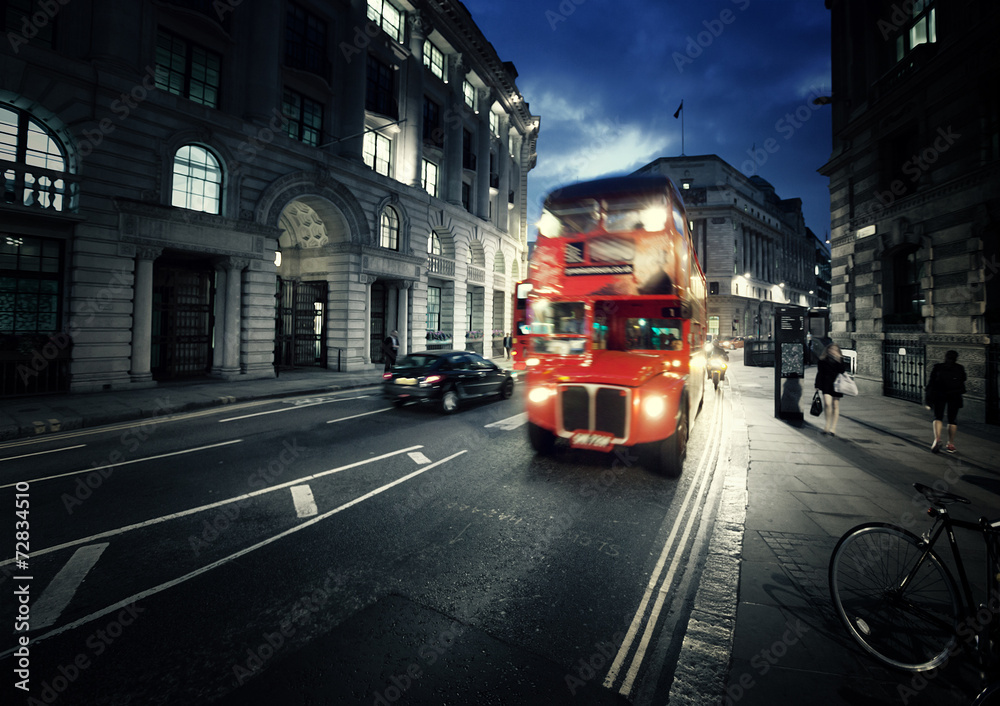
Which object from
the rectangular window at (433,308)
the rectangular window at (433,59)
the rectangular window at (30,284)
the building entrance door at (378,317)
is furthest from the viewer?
the rectangular window at (433,308)

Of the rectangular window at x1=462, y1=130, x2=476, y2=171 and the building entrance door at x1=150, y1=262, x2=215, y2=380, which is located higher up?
the rectangular window at x1=462, y1=130, x2=476, y2=171

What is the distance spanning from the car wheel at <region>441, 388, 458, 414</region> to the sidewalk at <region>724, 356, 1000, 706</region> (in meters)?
6.83

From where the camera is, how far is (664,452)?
263 inches

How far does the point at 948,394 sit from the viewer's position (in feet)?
26.6

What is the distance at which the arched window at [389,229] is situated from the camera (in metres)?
23.4

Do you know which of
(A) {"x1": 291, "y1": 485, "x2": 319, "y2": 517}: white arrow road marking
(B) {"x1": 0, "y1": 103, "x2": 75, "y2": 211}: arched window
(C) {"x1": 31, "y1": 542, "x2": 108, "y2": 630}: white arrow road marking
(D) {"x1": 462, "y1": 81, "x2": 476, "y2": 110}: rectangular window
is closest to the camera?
(C) {"x1": 31, "y1": 542, "x2": 108, "y2": 630}: white arrow road marking

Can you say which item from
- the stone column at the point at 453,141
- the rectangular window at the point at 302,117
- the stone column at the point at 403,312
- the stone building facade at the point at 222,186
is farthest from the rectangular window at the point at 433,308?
the rectangular window at the point at 302,117

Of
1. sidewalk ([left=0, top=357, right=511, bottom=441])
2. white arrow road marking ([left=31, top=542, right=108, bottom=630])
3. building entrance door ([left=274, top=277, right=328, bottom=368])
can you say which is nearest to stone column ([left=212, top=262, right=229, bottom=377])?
sidewalk ([left=0, top=357, right=511, bottom=441])

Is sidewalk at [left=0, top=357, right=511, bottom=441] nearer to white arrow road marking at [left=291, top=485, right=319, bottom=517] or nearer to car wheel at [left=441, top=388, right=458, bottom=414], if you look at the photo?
car wheel at [left=441, top=388, right=458, bottom=414]

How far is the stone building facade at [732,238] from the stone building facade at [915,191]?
4737 cm

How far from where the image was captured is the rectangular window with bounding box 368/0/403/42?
2286cm

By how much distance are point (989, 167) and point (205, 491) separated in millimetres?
17750

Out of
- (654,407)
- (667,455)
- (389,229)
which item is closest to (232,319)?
(389,229)

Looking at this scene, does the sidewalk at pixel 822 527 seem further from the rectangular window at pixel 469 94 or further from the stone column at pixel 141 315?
the rectangular window at pixel 469 94
